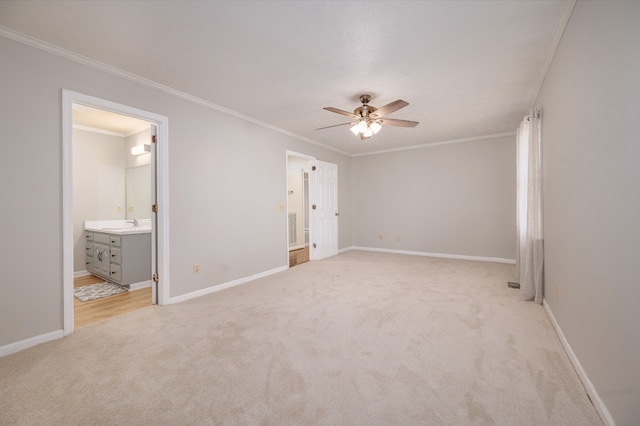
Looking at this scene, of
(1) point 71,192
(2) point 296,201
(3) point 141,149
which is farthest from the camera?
(2) point 296,201

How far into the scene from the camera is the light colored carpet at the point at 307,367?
1.55 m

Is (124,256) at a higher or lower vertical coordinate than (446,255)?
higher

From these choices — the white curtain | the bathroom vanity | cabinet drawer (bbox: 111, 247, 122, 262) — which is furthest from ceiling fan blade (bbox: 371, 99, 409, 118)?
cabinet drawer (bbox: 111, 247, 122, 262)

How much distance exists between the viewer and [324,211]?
6152 mm

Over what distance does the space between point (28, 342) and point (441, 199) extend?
21.3 ft

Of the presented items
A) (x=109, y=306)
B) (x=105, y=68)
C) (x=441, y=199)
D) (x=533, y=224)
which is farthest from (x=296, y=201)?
(x=533, y=224)

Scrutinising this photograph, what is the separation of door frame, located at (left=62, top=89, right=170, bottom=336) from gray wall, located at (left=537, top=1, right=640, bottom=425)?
376 centimetres

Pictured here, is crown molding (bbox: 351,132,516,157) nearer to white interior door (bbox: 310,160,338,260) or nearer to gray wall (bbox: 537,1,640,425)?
white interior door (bbox: 310,160,338,260)

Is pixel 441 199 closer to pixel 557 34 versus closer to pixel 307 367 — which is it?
pixel 557 34

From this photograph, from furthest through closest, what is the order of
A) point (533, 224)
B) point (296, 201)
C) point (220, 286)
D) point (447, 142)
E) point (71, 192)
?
point (296, 201)
point (447, 142)
point (220, 286)
point (533, 224)
point (71, 192)

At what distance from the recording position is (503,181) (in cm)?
546

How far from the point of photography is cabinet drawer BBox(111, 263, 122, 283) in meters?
4.00

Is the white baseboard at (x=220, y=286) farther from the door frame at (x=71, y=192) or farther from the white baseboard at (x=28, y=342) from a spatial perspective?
the white baseboard at (x=28, y=342)

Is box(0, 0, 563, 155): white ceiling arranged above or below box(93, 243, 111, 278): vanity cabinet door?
above
